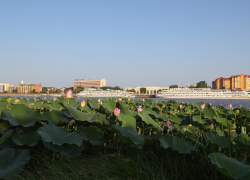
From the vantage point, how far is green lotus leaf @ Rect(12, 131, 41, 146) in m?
1.67

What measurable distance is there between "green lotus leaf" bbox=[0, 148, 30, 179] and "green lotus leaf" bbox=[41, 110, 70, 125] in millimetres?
413

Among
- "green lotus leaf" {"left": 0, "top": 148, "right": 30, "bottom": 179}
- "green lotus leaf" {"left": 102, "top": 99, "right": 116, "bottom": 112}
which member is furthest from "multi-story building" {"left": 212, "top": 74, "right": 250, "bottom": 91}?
"green lotus leaf" {"left": 0, "top": 148, "right": 30, "bottom": 179}

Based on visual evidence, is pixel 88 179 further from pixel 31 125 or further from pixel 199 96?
pixel 199 96

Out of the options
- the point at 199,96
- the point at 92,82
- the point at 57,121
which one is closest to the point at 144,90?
the point at 92,82

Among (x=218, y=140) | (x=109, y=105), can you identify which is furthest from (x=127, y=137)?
(x=109, y=105)

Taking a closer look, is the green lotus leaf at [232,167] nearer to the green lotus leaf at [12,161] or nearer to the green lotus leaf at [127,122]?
the green lotus leaf at [127,122]

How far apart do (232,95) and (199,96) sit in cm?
1077

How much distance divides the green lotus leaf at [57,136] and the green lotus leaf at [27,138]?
6.2 inches

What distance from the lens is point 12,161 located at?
4.93 feet

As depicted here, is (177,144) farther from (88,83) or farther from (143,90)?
(88,83)

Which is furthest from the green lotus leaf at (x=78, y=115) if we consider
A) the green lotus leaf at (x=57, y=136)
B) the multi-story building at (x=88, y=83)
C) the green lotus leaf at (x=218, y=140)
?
the multi-story building at (x=88, y=83)

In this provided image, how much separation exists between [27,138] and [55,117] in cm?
31

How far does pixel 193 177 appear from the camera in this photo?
149 cm

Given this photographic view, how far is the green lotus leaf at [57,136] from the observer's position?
1518 mm
